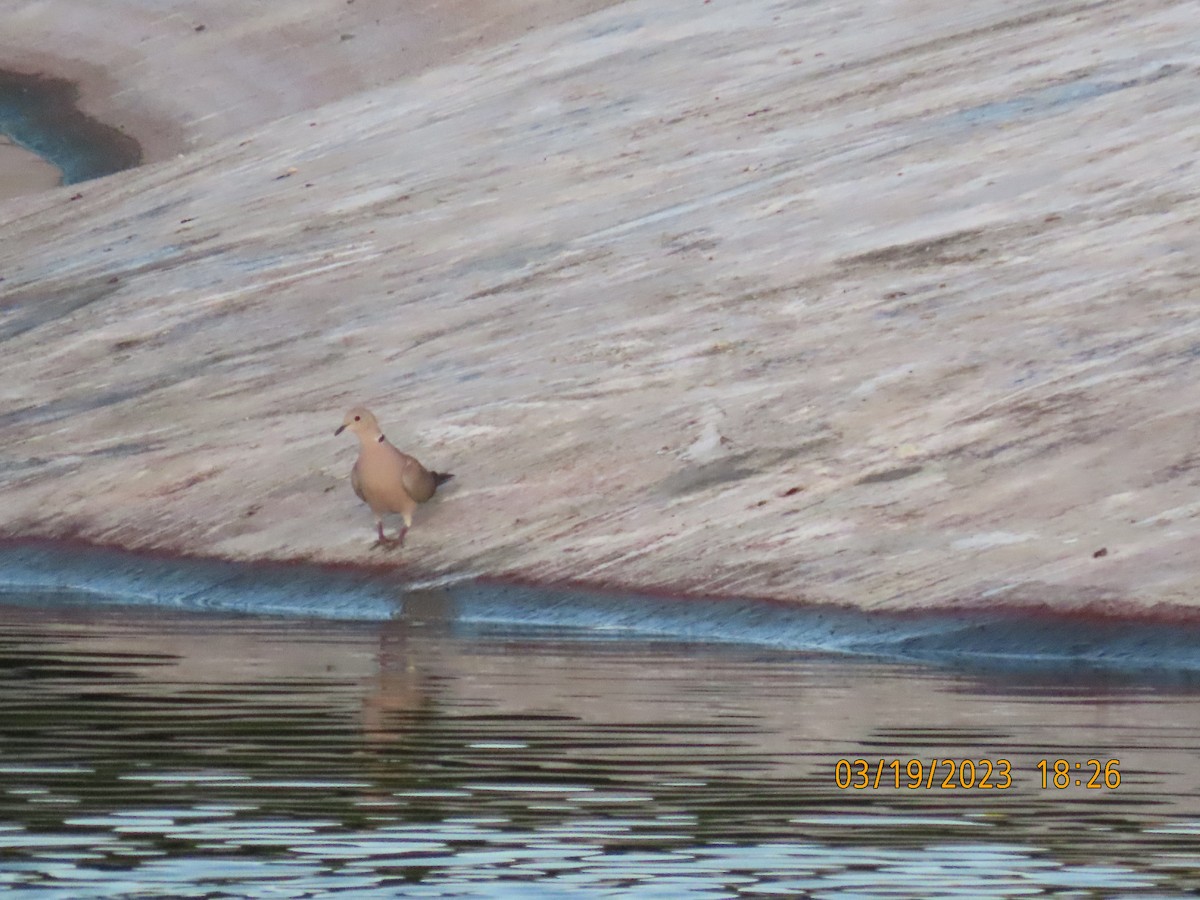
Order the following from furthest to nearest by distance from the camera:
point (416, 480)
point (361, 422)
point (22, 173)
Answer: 1. point (22, 173)
2. point (416, 480)
3. point (361, 422)

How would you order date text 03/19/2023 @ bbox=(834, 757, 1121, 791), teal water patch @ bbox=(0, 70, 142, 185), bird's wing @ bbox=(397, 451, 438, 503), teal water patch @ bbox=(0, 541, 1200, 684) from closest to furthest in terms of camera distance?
date text 03/19/2023 @ bbox=(834, 757, 1121, 791)
teal water patch @ bbox=(0, 541, 1200, 684)
bird's wing @ bbox=(397, 451, 438, 503)
teal water patch @ bbox=(0, 70, 142, 185)

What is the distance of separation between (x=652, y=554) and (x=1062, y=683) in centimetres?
449

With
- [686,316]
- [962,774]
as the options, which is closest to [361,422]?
[686,316]

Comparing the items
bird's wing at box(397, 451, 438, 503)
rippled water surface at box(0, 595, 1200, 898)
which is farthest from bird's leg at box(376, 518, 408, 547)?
rippled water surface at box(0, 595, 1200, 898)

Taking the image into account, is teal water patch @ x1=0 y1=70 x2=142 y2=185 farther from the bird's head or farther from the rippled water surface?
the rippled water surface

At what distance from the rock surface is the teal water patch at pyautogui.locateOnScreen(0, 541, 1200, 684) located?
0.74 feet

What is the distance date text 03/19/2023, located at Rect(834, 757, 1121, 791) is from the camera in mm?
11648

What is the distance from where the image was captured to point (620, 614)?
18.9 m

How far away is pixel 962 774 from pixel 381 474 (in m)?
8.92

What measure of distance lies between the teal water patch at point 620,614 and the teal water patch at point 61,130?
1869cm

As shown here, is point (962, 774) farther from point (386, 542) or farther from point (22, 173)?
Answer: point (22, 173)

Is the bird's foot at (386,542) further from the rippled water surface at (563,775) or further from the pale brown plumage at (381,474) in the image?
the rippled water surface at (563,775)

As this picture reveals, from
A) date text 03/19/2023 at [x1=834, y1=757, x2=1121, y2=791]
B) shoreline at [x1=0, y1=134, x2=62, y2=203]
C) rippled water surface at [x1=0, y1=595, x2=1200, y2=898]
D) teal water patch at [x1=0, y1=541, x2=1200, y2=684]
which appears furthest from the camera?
shoreline at [x1=0, y1=134, x2=62, y2=203]

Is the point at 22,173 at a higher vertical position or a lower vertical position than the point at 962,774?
higher
